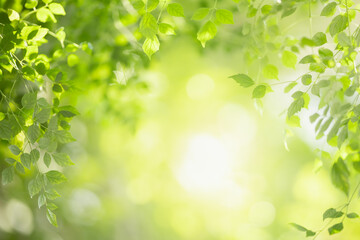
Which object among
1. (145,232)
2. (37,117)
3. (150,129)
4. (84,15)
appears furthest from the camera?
(145,232)

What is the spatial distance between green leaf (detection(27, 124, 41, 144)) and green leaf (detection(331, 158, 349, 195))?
0.62 meters

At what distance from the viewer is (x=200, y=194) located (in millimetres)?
4027

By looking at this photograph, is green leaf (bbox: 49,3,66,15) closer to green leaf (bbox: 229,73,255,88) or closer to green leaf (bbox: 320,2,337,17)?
green leaf (bbox: 229,73,255,88)

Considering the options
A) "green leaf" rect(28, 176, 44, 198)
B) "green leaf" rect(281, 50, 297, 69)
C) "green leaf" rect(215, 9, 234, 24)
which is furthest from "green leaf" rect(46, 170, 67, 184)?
"green leaf" rect(281, 50, 297, 69)

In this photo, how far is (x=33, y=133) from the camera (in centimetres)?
79

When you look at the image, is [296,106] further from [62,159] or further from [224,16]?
[62,159]

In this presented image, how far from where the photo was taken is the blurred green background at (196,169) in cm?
346

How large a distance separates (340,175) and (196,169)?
321 centimetres

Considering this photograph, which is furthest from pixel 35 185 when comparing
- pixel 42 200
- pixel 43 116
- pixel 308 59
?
pixel 308 59

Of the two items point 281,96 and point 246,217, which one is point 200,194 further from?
point 281,96

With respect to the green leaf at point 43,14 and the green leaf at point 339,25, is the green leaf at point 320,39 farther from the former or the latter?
the green leaf at point 43,14

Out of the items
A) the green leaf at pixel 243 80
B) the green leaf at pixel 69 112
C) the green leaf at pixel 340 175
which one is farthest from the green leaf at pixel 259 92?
the green leaf at pixel 69 112

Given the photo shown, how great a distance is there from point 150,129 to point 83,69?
80.8 inches

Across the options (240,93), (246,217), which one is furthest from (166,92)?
(246,217)
